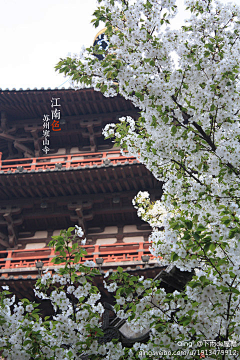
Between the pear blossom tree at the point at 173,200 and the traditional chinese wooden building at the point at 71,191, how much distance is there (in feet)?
22.1

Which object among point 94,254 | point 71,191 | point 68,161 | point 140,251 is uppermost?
point 68,161

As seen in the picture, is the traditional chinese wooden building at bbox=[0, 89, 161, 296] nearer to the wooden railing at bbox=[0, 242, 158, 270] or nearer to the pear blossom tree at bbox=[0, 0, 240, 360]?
the wooden railing at bbox=[0, 242, 158, 270]

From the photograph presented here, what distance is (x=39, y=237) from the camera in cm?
1444

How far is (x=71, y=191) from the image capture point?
14.3 metres

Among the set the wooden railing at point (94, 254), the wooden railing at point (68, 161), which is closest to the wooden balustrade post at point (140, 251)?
the wooden railing at point (94, 254)

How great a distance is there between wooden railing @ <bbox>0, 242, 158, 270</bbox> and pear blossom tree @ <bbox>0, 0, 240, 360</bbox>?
538cm

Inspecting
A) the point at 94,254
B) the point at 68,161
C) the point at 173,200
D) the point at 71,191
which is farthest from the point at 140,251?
the point at 173,200

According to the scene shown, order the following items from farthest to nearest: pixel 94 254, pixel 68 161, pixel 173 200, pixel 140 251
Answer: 1. pixel 68 161
2. pixel 94 254
3. pixel 140 251
4. pixel 173 200

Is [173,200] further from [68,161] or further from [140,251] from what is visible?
[68,161]

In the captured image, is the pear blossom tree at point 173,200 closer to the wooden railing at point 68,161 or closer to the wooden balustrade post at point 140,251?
the wooden balustrade post at point 140,251

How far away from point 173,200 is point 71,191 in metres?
8.74

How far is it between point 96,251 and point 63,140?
6664 mm

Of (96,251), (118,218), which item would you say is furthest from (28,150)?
(96,251)

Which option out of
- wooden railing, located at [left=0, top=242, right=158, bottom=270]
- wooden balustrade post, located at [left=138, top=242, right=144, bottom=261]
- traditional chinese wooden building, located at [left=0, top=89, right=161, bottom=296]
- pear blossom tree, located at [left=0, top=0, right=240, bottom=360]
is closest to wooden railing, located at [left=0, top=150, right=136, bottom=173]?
traditional chinese wooden building, located at [left=0, top=89, right=161, bottom=296]
